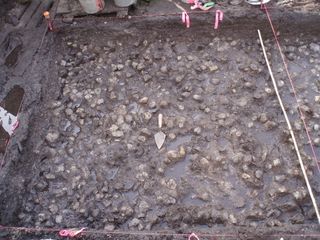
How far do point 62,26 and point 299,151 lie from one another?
13.1ft

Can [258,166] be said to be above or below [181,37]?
below

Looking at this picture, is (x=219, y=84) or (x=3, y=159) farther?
(x=219, y=84)

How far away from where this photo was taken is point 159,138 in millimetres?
5074

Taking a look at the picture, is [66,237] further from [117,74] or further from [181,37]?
[181,37]

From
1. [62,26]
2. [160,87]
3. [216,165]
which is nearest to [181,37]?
[160,87]

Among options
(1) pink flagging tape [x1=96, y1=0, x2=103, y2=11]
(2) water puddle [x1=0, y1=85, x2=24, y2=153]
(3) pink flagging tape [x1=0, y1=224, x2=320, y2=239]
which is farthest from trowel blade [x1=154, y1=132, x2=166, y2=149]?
(1) pink flagging tape [x1=96, y1=0, x2=103, y2=11]

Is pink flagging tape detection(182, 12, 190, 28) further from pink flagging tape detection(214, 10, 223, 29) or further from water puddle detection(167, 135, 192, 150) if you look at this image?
water puddle detection(167, 135, 192, 150)

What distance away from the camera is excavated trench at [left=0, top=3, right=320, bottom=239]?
14.7ft

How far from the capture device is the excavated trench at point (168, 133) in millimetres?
4488

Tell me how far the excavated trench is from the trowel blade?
5 cm

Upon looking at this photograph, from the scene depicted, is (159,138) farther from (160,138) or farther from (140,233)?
(140,233)

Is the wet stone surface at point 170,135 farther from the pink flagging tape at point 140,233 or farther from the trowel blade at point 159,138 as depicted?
the pink flagging tape at point 140,233

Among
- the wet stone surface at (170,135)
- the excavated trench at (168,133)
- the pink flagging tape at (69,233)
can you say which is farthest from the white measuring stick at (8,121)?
the pink flagging tape at (69,233)

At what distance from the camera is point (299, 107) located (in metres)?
5.10
